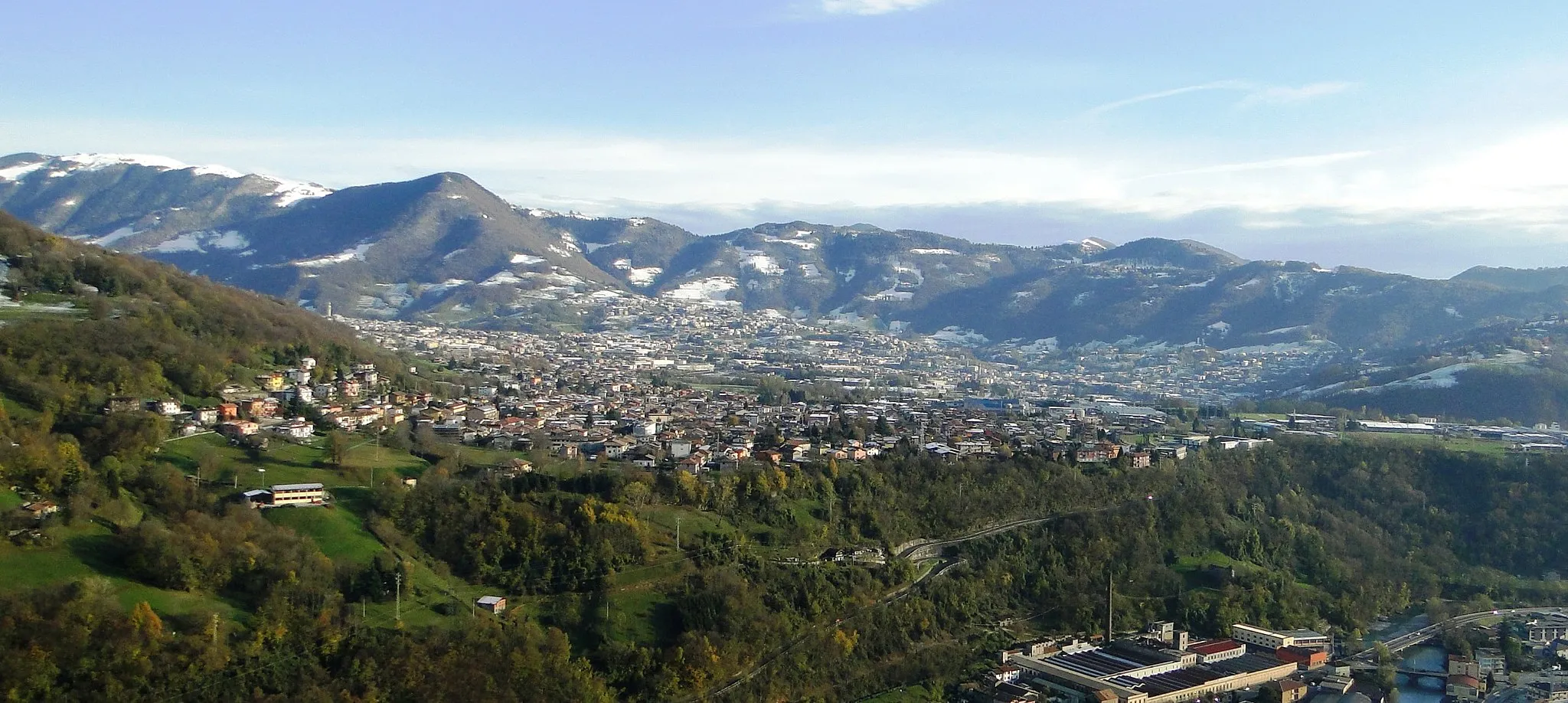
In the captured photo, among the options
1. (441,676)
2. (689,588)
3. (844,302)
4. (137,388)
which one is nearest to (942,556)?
(689,588)

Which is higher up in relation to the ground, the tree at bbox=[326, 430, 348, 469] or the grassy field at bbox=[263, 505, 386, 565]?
the tree at bbox=[326, 430, 348, 469]

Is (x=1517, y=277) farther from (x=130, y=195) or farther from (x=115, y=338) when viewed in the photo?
(x=130, y=195)

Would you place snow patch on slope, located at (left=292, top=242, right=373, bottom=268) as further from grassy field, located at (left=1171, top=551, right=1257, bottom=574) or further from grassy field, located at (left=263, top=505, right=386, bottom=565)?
grassy field, located at (left=1171, top=551, right=1257, bottom=574)

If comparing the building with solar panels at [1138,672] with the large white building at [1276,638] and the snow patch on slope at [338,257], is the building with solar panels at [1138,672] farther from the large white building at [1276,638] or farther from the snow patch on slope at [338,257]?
the snow patch on slope at [338,257]

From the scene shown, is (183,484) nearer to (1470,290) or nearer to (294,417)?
(294,417)

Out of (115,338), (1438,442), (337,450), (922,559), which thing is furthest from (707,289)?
(337,450)

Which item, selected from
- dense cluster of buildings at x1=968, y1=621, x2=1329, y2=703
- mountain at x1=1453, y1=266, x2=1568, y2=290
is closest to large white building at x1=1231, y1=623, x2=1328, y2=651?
dense cluster of buildings at x1=968, y1=621, x2=1329, y2=703
